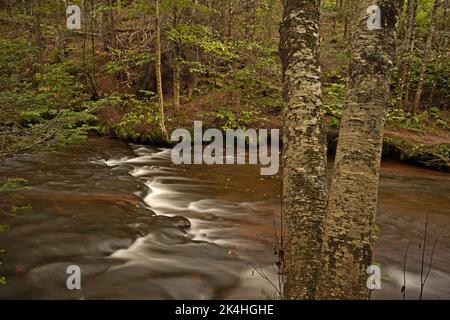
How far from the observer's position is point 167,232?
730cm

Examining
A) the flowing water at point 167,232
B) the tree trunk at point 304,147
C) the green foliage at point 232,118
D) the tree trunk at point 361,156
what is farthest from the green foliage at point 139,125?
the tree trunk at point 361,156

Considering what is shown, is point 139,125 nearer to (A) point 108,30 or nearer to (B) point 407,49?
(A) point 108,30

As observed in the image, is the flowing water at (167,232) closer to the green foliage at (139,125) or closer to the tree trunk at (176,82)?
the green foliage at (139,125)

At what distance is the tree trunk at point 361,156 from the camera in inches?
118

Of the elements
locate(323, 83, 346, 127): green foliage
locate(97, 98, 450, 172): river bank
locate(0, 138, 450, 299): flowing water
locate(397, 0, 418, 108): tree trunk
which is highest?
locate(397, 0, 418, 108): tree trunk

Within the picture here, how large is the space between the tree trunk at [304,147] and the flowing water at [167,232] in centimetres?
109

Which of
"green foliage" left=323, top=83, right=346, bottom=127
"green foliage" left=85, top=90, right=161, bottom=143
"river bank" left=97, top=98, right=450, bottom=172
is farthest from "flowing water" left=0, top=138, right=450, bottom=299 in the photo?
"green foliage" left=323, top=83, right=346, bottom=127

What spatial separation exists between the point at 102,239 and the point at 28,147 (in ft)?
6.87

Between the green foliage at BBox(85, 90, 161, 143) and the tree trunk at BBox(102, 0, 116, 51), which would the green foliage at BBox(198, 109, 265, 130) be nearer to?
the green foliage at BBox(85, 90, 161, 143)

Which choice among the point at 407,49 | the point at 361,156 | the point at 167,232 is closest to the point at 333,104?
the point at 407,49

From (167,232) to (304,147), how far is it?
4.53m

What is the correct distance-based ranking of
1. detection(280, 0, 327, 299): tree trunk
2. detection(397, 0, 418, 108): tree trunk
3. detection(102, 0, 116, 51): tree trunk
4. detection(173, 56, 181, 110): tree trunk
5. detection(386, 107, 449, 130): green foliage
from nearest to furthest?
detection(280, 0, 327, 299): tree trunk, detection(386, 107, 449, 130): green foliage, detection(173, 56, 181, 110): tree trunk, detection(397, 0, 418, 108): tree trunk, detection(102, 0, 116, 51): tree trunk

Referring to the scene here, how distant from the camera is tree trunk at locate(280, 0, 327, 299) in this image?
3.44 metres

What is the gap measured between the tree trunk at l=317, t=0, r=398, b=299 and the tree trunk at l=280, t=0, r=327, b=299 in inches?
14.7
